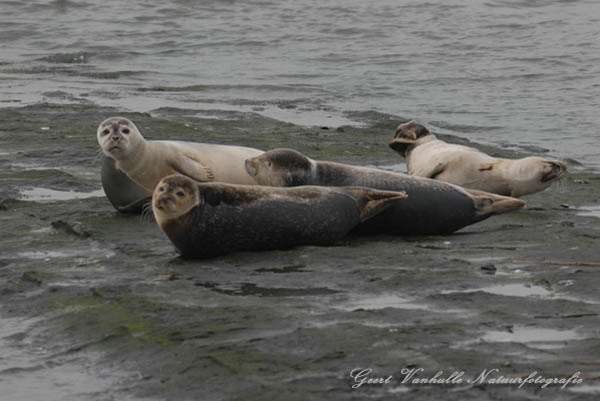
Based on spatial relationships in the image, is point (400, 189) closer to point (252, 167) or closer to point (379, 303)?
point (252, 167)

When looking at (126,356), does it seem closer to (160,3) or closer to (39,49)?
(39,49)

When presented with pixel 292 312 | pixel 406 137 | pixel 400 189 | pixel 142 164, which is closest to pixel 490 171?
pixel 406 137

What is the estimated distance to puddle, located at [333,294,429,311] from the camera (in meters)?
4.22

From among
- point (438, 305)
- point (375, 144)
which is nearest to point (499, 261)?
point (438, 305)

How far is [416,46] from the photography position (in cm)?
2058

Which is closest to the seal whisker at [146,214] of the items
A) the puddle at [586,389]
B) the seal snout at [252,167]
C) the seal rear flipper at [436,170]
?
the seal snout at [252,167]

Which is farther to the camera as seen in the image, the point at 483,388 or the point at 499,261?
the point at 499,261

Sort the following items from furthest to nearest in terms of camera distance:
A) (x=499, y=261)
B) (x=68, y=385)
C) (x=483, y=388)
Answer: (x=499, y=261), (x=68, y=385), (x=483, y=388)

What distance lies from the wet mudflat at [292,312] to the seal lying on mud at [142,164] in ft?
0.82

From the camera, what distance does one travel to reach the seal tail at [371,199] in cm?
573

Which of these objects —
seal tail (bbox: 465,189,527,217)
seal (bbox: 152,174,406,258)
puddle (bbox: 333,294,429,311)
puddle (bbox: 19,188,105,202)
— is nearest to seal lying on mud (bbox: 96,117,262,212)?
puddle (bbox: 19,188,105,202)

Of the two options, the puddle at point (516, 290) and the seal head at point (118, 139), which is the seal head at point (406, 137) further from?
the puddle at point (516, 290)

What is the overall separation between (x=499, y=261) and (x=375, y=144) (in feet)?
17.9

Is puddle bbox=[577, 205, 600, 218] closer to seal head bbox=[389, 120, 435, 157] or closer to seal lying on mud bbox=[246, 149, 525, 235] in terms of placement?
seal lying on mud bbox=[246, 149, 525, 235]
